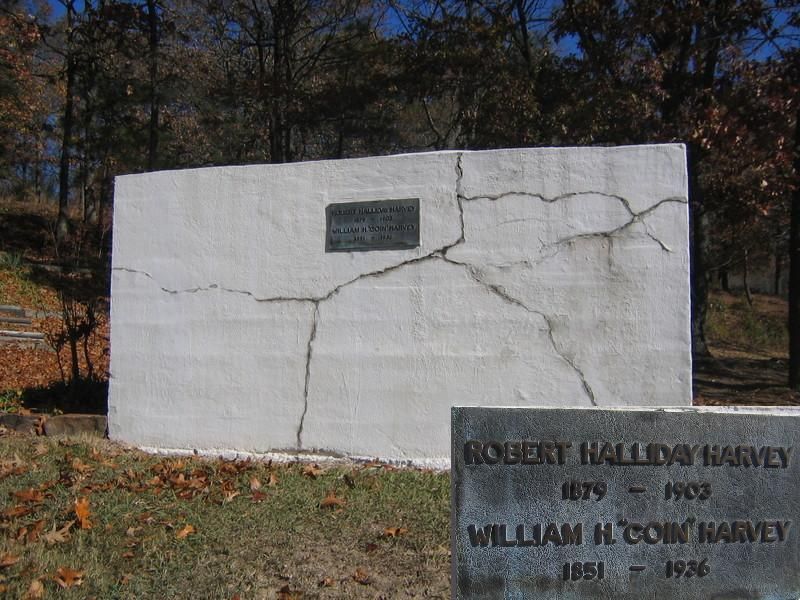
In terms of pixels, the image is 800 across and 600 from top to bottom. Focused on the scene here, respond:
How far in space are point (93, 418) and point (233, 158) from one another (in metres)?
14.3

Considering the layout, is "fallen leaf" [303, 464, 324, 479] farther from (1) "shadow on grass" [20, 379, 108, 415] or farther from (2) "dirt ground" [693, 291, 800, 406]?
(2) "dirt ground" [693, 291, 800, 406]

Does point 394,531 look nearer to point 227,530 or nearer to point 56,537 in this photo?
point 227,530

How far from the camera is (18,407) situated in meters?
7.91

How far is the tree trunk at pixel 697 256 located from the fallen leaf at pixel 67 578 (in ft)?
29.9

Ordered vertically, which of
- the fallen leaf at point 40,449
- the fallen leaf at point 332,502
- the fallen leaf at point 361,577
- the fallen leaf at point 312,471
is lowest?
the fallen leaf at point 361,577

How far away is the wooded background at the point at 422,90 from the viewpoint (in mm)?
10508

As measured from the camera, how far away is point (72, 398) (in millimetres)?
8031

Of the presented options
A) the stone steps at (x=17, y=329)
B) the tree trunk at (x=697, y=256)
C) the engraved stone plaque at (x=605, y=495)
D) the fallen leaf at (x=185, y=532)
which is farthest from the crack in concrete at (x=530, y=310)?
the stone steps at (x=17, y=329)

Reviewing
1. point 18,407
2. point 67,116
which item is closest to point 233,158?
point 67,116

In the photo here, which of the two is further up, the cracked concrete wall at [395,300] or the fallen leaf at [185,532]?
the cracked concrete wall at [395,300]

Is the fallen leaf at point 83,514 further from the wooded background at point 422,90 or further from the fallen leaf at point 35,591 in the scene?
the wooded background at point 422,90

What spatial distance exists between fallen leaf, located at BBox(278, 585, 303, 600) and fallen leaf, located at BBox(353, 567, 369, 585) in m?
0.32

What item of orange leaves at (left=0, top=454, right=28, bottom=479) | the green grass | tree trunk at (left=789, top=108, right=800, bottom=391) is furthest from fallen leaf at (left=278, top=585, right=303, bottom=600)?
tree trunk at (left=789, top=108, right=800, bottom=391)

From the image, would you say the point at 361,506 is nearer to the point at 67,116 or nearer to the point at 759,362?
the point at 759,362
